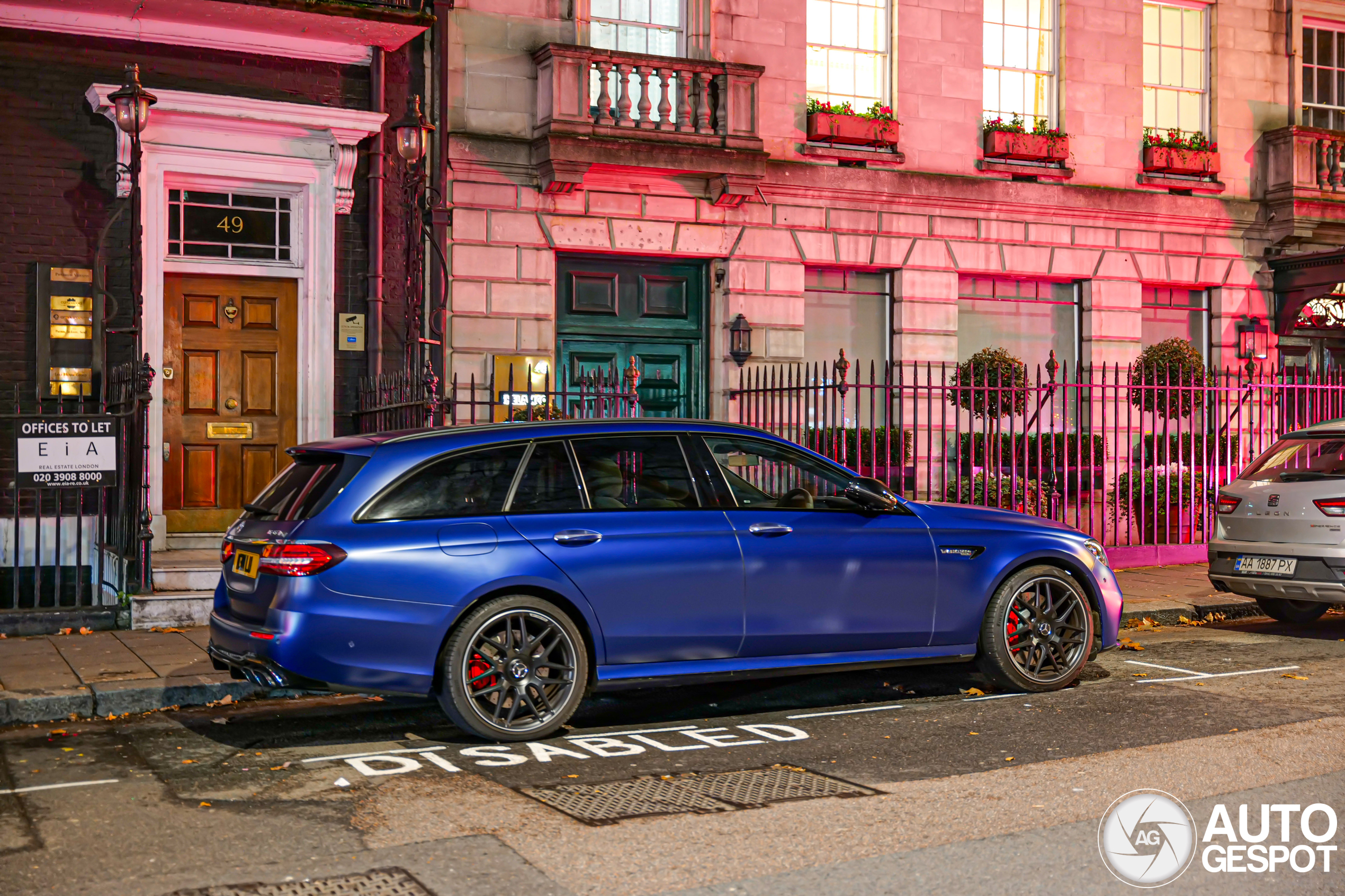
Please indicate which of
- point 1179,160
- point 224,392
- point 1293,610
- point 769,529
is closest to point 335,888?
point 769,529

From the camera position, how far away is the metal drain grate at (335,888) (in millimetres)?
4539

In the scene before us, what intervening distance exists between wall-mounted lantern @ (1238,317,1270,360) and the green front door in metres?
8.20

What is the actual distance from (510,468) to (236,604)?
61.7 inches

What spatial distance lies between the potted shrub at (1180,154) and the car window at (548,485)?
45.4 feet

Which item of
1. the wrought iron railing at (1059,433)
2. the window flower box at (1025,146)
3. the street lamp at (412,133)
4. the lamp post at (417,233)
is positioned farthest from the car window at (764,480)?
the window flower box at (1025,146)

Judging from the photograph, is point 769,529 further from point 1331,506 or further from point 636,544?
point 1331,506

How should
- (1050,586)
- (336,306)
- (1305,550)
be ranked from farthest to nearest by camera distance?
(336,306) < (1305,550) < (1050,586)

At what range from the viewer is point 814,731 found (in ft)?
23.5

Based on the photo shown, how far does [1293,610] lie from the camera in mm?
11516

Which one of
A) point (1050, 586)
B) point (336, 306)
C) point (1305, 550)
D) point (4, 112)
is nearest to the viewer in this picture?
point (1050, 586)

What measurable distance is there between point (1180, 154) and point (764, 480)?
12890 millimetres

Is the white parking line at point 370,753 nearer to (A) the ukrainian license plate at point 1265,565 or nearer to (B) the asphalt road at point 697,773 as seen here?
(B) the asphalt road at point 697,773

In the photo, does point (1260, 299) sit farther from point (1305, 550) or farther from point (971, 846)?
point (971, 846)

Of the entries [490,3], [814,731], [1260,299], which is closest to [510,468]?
[814,731]
